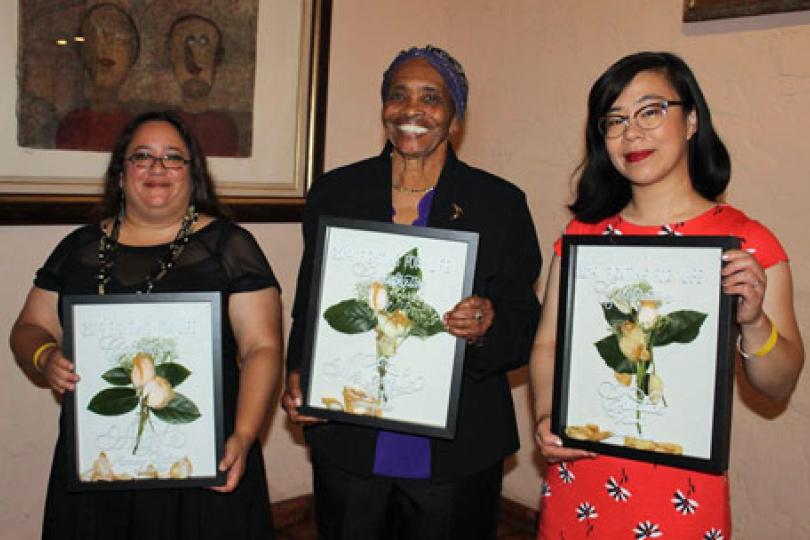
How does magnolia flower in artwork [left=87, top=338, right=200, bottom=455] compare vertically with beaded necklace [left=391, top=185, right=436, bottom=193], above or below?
below

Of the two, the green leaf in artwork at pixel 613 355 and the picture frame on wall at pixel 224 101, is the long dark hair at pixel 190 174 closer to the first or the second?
the picture frame on wall at pixel 224 101

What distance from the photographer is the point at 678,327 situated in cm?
159

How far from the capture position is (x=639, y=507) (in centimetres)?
169

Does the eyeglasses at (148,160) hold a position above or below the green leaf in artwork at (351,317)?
above

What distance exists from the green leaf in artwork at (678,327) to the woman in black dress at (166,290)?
92 centimetres

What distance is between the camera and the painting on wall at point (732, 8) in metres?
2.56

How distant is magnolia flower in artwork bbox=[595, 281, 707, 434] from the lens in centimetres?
159

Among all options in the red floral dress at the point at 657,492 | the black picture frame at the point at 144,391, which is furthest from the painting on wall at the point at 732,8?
the black picture frame at the point at 144,391

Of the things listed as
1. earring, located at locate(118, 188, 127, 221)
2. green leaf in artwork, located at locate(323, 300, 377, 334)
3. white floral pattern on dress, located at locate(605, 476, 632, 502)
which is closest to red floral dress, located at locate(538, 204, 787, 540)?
white floral pattern on dress, located at locate(605, 476, 632, 502)

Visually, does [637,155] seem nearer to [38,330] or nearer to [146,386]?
[146,386]

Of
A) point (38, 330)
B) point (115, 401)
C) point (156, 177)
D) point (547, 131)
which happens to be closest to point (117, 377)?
point (115, 401)

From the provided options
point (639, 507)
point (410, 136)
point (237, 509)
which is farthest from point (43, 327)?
point (639, 507)

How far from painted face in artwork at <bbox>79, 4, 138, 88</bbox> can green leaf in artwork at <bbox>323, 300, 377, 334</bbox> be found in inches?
55.6

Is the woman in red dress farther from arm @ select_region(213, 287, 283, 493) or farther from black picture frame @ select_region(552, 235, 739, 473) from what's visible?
arm @ select_region(213, 287, 283, 493)
